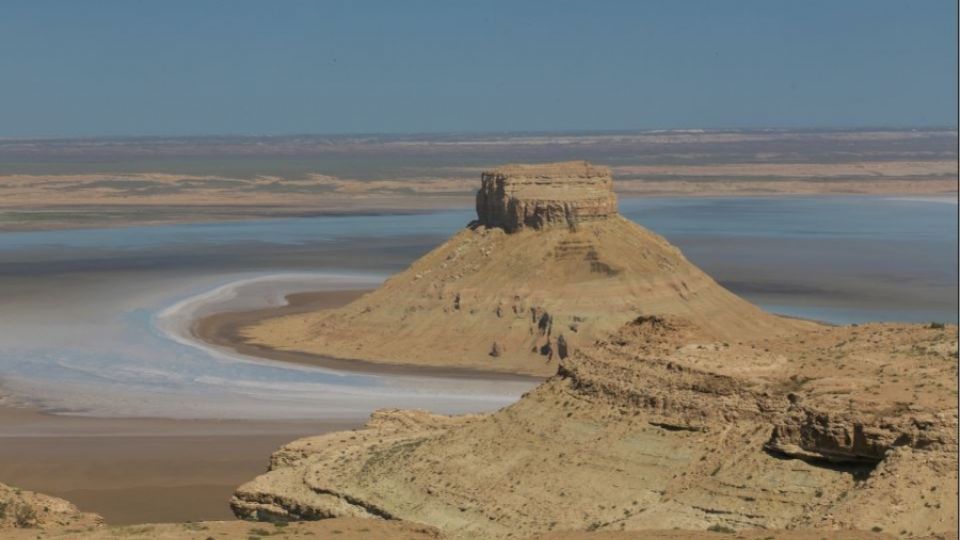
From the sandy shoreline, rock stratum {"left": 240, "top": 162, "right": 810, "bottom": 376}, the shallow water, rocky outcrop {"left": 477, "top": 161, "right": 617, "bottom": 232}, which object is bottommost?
the shallow water

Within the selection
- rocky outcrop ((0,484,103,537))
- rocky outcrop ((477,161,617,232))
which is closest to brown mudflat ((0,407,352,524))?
rocky outcrop ((0,484,103,537))

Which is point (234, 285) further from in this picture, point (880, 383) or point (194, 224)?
point (880, 383)

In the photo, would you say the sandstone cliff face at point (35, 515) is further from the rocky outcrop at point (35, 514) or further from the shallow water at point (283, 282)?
the shallow water at point (283, 282)

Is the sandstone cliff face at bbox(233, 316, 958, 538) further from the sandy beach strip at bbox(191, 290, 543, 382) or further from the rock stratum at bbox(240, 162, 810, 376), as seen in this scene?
the rock stratum at bbox(240, 162, 810, 376)

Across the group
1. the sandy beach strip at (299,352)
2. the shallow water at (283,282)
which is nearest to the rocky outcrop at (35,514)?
the shallow water at (283,282)

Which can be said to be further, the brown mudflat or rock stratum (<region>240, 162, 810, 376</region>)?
rock stratum (<region>240, 162, 810, 376</region>)

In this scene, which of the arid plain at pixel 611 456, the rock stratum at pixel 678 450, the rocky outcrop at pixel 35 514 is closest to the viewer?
the rock stratum at pixel 678 450

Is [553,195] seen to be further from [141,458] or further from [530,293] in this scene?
[141,458]
